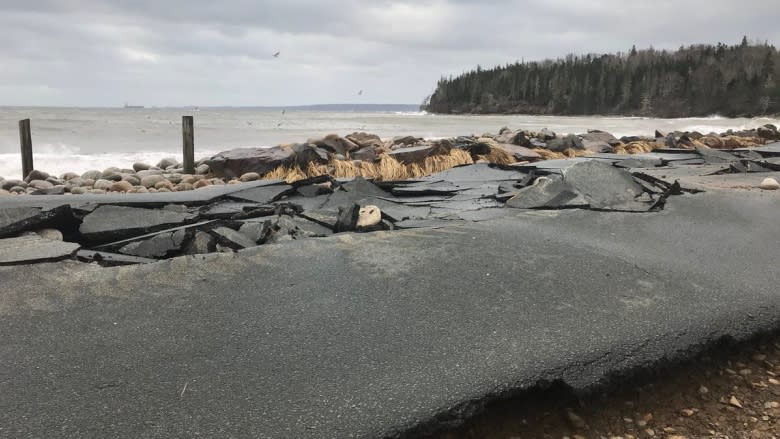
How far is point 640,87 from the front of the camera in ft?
265

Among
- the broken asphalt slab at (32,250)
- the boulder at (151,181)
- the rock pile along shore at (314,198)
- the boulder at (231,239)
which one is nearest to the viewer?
the broken asphalt slab at (32,250)

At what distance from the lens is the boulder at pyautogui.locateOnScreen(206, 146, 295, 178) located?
31.0ft

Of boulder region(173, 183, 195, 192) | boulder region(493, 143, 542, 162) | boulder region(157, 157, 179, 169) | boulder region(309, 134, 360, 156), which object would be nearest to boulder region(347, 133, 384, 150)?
boulder region(309, 134, 360, 156)

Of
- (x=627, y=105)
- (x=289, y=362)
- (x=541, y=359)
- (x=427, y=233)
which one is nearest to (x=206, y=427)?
(x=289, y=362)

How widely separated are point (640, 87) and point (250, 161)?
276 feet

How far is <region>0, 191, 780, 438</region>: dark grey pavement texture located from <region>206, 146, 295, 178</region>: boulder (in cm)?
588

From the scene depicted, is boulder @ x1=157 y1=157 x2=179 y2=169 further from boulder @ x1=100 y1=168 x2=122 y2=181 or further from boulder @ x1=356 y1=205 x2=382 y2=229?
boulder @ x1=356 y1=205 x2=382 y2=229

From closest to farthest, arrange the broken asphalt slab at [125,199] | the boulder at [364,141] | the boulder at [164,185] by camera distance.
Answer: the broken asphalt slab at [125,199] < the boulder at [164,185] < the boulder at [364,141]

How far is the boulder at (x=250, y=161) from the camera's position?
31.0 feet

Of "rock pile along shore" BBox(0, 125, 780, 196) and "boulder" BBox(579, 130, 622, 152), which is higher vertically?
"boulder" BBox(579, 130, 622, 152)

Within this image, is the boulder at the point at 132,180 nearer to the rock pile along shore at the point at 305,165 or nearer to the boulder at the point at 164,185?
the rock pile along shore at the point at 305,165

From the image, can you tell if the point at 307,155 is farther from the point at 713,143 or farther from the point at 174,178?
the point at 713,143

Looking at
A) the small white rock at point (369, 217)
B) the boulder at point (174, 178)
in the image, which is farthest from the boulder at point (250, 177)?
the small white rock at point (369, 217)

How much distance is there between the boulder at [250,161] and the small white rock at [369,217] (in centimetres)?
526
